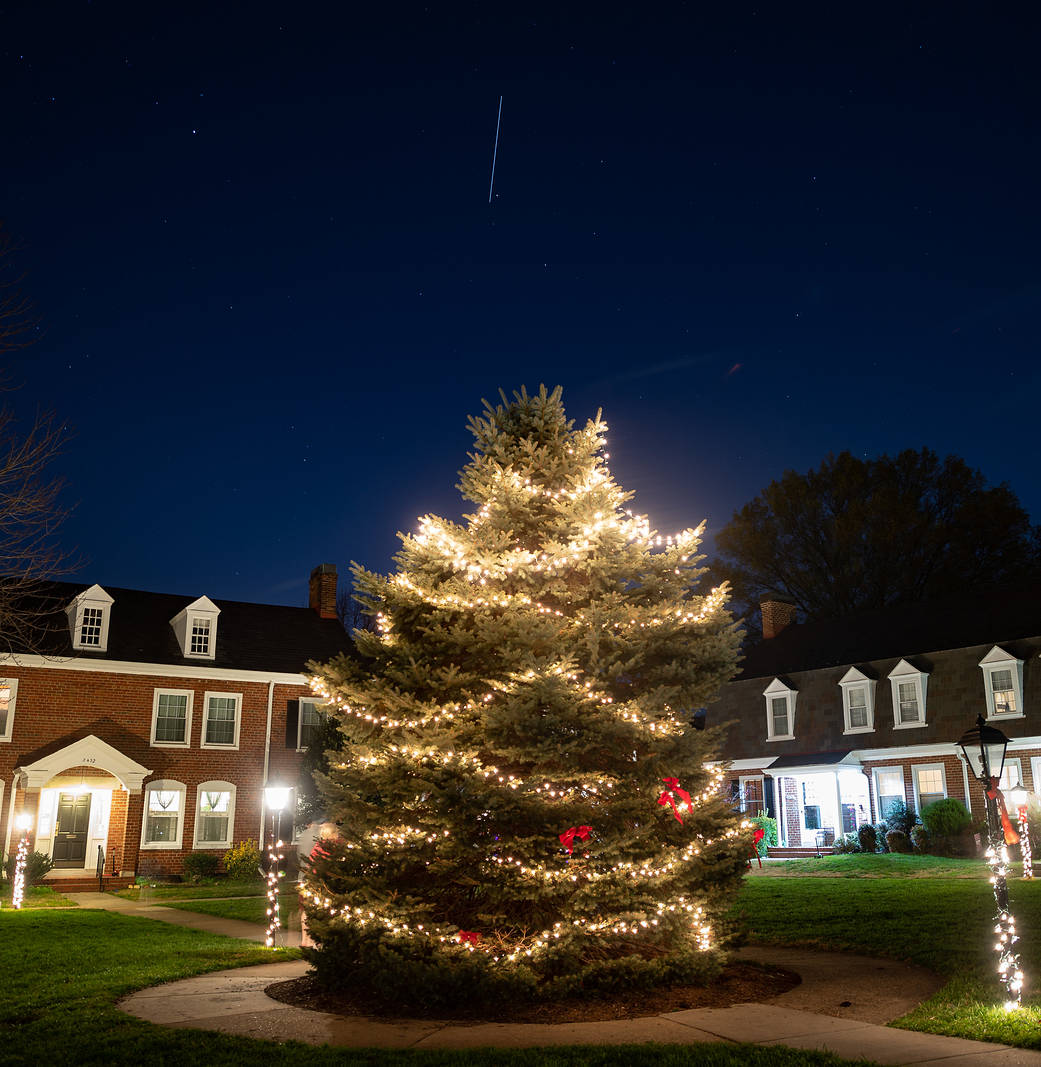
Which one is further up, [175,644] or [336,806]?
[175,644]

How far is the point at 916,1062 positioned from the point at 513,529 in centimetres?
561

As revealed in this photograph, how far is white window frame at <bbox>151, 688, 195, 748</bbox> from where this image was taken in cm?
2847

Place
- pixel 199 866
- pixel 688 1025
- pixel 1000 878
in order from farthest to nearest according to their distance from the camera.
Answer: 1. pixel 199 866
2. pixel 1000 878
3. pixel 688 1025

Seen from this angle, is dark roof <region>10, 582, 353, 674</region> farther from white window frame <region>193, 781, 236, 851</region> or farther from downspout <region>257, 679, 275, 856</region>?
white window frame <region>193, 781, 236, 851</region>

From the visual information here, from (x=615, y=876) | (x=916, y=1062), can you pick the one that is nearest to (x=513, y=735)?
(x=615, y=876)

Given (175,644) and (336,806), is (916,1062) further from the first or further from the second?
(175,644)

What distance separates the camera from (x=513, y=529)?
9.88m

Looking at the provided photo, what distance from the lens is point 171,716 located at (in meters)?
28.9

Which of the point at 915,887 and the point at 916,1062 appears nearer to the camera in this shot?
the point at 916,1062

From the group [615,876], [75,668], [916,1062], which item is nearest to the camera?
[916,1062]

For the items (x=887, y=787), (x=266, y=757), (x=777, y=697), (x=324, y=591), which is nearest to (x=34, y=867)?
(x=266, y=757)

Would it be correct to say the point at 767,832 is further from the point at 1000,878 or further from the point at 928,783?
the point at 1000,878

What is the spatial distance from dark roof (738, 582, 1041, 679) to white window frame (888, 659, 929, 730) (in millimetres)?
802

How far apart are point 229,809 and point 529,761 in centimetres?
2284
